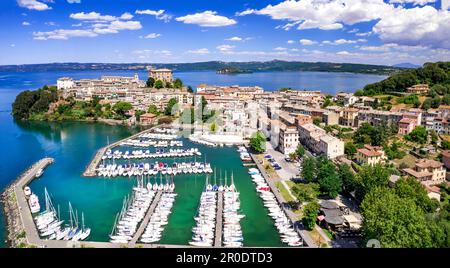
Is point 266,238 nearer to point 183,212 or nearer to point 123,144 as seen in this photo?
point 183,212

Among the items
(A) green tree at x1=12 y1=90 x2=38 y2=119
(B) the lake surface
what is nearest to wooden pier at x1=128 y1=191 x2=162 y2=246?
(B) the lake surface

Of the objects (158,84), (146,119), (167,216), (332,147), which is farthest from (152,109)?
(167,216)

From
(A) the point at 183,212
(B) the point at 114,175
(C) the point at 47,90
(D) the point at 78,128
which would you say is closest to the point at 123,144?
(B) the point at 114,175

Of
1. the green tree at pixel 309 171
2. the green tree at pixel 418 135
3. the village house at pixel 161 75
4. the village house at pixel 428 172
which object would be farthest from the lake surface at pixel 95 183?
the village house at pixel 161 75

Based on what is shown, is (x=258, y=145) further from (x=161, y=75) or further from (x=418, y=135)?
(x=161, y=75)

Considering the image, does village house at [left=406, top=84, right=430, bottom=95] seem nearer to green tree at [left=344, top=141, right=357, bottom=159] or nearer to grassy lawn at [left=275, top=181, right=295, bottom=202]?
green tree at [left=344, top=141, right=357, bottom=159]

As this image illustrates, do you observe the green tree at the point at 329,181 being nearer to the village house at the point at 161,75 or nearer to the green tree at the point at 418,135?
the green tree at the point at 418,135
